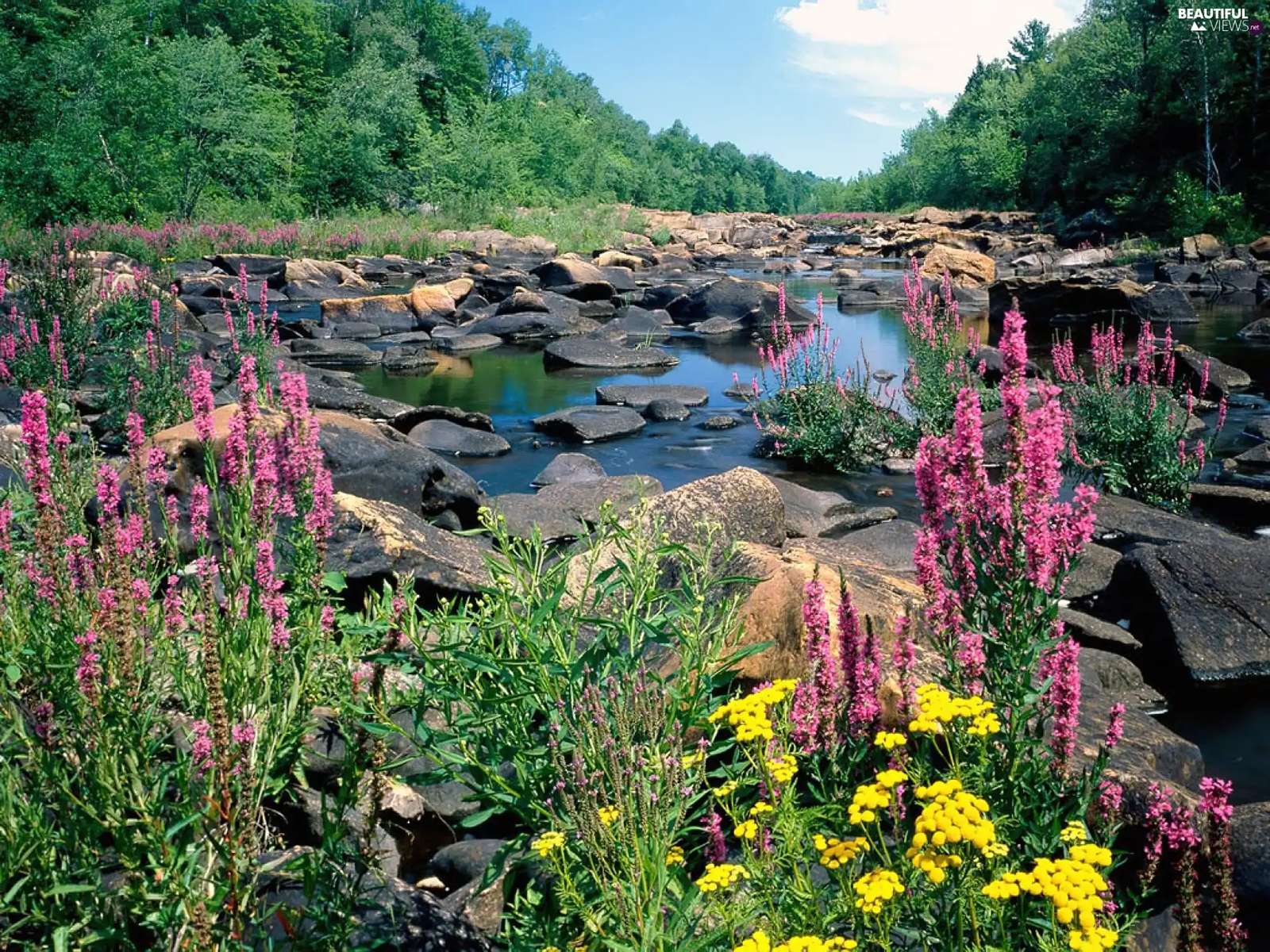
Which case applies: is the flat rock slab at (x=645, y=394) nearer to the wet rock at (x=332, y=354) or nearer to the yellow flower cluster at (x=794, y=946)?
the wet rock at (x=332, y=354)

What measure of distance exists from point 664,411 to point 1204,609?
1026 centimetres

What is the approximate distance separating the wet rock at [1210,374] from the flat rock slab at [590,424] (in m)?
8.65

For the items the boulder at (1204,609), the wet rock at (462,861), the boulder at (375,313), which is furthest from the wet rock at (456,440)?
the boulder at (375,313)

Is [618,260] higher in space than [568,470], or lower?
higher

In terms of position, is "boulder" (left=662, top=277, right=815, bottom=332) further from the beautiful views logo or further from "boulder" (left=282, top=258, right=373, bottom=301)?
the beautiful views logo

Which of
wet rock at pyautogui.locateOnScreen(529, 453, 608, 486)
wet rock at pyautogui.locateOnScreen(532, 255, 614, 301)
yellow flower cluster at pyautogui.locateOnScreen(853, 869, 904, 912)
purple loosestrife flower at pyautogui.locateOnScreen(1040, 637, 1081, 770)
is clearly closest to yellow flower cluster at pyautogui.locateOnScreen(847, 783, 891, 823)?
yellow flower cluster at pyautogui.locateOnScreen(853, 869, 904, 912)

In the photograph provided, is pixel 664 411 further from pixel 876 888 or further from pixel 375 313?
pixel 876 888

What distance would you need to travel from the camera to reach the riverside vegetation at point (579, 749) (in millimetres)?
2539

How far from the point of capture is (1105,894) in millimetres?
3051

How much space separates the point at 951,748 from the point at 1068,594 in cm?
598

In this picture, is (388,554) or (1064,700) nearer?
(1064,700)

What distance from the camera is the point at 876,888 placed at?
226 cm

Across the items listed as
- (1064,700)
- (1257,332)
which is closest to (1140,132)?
(1257,332)

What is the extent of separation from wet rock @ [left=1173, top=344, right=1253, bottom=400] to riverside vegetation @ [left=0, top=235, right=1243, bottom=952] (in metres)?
13.9
